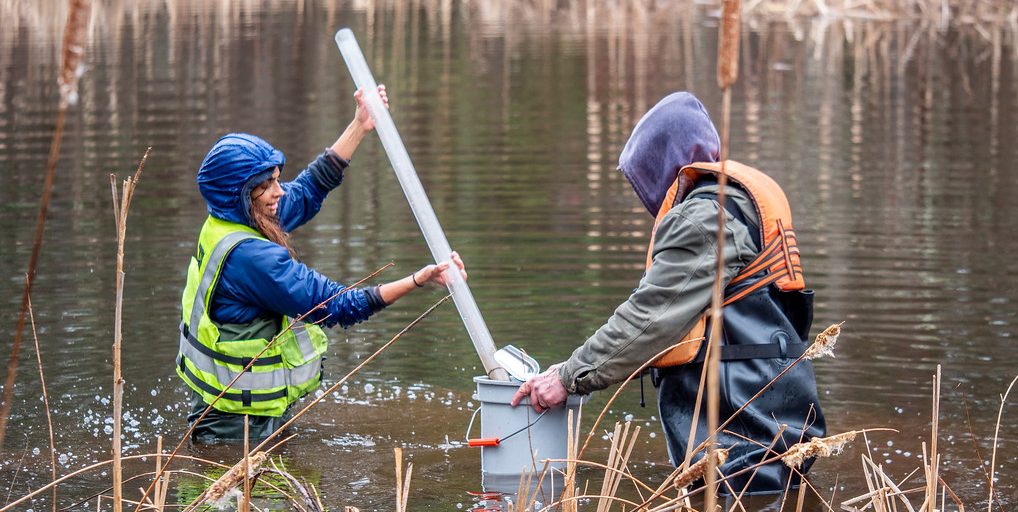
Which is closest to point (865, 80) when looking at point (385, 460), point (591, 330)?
point (591, 330)

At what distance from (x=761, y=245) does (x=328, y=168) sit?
223 cm

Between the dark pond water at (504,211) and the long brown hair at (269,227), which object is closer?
the long brown hair at (269,227)

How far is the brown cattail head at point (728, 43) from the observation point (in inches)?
83.5

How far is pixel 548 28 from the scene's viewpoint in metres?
27.6

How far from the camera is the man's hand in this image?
4.64 m

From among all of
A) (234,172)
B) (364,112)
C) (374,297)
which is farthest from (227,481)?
(364,112)

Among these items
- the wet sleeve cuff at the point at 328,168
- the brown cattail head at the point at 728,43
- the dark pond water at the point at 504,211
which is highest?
the brown cattail head at the point at 728,43

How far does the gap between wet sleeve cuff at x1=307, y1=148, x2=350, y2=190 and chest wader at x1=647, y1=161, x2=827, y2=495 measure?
6.18 feet

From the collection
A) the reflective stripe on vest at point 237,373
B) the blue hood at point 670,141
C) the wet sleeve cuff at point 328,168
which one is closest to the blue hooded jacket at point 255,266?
the reflective stripe on vest at point 237,373

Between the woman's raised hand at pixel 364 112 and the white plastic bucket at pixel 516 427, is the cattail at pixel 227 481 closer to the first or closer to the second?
the white plastic bucket at pixel 516 427

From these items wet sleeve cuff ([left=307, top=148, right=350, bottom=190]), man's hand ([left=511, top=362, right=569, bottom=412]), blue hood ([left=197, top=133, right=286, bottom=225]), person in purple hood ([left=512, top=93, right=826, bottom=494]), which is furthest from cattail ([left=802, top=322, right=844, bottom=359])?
wet sleeve cuff ([left=307, top=148, right=350, bottom=190])

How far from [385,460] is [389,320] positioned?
259cm

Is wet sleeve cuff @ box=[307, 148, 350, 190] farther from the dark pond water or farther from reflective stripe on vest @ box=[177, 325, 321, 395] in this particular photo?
the dark pond water

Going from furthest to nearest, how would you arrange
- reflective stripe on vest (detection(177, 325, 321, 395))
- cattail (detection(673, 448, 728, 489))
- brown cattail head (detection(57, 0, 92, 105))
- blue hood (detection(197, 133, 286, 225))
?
reflective stripe on vest (detection(177, 325, 321, 395)) < blue hood (detection(197, 133, 286, 225)) < cattail (detection(673, 448, 728, 489)) < brown cattail head (detection(57, 0, 92, 105))
